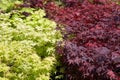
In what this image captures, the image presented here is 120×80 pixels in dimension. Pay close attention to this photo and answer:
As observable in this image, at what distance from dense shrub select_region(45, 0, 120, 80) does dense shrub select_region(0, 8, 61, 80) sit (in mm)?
269

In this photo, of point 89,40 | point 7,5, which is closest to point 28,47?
point 89,40

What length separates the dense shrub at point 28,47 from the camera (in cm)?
491

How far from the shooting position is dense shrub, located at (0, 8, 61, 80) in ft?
16.1

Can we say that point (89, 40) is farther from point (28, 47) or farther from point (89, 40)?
point (28, 47)

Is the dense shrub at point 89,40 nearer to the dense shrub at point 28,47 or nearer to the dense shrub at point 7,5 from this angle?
the dense shrub at point 28,47

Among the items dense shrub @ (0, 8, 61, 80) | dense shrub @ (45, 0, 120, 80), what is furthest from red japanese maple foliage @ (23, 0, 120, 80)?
dense shrub @ (0, 8, 61, 80)

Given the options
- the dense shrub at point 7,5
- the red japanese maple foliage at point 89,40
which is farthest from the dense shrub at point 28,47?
the dense shrub at point 7,5

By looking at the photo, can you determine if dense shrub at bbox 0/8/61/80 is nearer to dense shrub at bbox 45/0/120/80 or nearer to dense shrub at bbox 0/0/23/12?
dense shrub at bbox 45/0/120/80

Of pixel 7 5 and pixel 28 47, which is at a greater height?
pixel 28 47

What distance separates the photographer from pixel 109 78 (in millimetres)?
4738

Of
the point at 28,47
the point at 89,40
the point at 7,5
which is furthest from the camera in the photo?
the point at 7,5

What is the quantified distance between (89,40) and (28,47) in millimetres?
1081

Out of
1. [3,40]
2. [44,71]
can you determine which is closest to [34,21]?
[3,40]

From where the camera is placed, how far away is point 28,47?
518 centimetres
